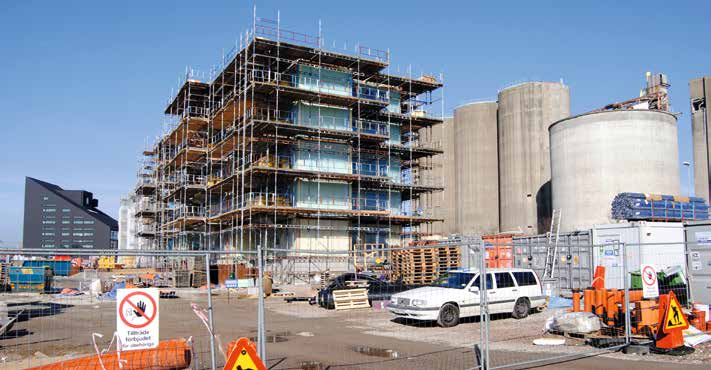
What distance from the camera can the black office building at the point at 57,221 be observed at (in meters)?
107

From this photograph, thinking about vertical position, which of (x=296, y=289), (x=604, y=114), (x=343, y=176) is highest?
(x=604, y=114)

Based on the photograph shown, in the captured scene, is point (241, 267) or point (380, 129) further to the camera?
point (380, 129)

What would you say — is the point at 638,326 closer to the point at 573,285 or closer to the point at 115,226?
the point at 573,285

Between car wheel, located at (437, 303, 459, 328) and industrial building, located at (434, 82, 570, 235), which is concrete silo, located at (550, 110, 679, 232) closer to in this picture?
industrial building, located at (434, 82, 570, 235)

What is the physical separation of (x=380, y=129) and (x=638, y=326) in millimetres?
37550

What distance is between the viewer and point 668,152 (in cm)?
4197

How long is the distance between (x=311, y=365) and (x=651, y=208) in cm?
2180

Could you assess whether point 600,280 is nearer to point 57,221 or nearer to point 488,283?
point 488,283

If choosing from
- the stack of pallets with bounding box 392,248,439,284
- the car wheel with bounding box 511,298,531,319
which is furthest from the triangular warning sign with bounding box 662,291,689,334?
the stack of pallets with bounding box 392,248,439,284

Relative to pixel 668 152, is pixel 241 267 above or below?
below

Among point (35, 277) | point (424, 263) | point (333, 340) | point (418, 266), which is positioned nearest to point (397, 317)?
point (333, 340)

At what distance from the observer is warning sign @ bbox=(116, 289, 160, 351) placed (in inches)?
302

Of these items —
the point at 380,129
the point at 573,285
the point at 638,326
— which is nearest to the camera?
the point at 638,326

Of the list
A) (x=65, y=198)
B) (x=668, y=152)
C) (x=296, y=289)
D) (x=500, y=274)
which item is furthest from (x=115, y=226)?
(x=500, y=274)
